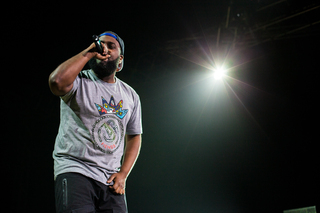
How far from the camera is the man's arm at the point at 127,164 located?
4.72ft

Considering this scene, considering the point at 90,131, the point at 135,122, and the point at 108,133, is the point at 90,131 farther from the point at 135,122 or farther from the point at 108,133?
the point at 135,122

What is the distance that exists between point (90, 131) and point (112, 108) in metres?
0.20

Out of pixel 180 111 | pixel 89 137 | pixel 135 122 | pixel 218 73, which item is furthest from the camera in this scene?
pixel 180 111

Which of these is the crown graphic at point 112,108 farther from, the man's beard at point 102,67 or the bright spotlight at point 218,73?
the bright spotlight at point 218,73

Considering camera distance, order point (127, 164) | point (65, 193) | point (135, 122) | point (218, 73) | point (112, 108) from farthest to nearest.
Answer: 1. point (218, 73)
2. point (135, 122)
3. point (127, 164)
4. point (112, 108)
5. point (65, 193)

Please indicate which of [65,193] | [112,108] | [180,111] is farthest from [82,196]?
[180,111]

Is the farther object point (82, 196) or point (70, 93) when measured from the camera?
point (70, 93)

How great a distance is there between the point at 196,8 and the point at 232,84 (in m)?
2.59

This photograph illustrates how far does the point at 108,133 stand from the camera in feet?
4.76

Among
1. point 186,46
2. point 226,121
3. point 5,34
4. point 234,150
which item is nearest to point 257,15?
point 186,46

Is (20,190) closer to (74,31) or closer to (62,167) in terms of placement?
(74,31)

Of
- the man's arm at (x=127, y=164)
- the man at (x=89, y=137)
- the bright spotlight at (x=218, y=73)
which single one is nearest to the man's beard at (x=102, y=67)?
the man at (x=89, y=137)

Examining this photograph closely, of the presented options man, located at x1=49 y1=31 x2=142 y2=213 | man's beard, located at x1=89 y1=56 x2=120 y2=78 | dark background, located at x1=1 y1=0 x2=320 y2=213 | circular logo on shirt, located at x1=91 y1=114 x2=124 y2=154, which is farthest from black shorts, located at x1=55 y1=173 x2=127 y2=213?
dark background, located at x1=1 y1=0 x2=320 y2=213

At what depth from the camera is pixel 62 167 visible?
133cm
